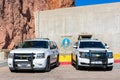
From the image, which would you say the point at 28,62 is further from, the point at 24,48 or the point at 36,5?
the point at 36,5

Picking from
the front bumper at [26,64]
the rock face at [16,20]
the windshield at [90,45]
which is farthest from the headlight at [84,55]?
the rock face at [16,20]

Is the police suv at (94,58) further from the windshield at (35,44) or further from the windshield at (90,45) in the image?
the windshield at (35,44)

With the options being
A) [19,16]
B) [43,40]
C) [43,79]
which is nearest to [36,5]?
[19,16]

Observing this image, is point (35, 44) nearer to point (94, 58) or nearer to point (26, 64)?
point (26, 64)

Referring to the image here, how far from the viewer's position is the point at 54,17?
113ft

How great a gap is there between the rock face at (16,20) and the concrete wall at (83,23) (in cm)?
1383

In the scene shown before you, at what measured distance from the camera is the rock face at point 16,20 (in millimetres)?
47875

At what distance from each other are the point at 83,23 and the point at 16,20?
1990 centimetres

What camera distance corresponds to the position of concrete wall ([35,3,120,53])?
3138 cm

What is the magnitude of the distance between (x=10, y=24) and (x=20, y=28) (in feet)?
7.36

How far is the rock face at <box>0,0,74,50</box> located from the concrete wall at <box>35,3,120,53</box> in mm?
13825

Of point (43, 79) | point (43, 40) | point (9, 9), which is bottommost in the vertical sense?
point (43, 79)

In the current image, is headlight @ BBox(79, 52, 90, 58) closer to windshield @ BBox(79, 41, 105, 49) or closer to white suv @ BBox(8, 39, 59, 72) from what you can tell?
windshield @ BBox(79, 41, 105, 49)

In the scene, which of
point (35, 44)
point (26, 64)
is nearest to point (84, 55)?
point (35, 44)
